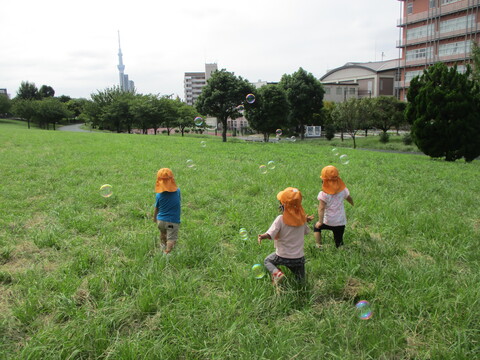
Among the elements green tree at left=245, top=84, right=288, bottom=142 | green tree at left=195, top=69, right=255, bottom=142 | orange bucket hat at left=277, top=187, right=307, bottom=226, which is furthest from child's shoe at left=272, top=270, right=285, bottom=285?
green tree at left=245, top=84, right=288, bottom=142

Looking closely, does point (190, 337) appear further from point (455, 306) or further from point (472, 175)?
point (472, 175)

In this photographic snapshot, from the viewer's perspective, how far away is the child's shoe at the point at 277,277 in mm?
3585

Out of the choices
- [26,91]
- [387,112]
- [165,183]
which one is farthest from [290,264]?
[26,91]

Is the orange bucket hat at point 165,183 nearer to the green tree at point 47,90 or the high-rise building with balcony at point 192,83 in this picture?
the green tree at point 47,90

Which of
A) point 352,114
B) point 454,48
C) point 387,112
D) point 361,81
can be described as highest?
point 454,48

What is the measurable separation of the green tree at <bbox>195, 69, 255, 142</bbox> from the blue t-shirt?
20.1 m

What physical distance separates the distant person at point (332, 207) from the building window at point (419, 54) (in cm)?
5574

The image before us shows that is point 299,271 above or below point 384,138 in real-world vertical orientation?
below

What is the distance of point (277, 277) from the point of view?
11.8ft

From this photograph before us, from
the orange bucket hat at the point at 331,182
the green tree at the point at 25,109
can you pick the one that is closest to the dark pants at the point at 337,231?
the orange bucket hat at the point at 331,182

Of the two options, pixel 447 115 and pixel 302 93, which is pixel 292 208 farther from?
pixel 302 93

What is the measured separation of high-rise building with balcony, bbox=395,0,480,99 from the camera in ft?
147

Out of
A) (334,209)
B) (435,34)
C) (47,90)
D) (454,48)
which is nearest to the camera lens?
(334,209)

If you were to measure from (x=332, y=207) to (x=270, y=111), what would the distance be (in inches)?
1163
